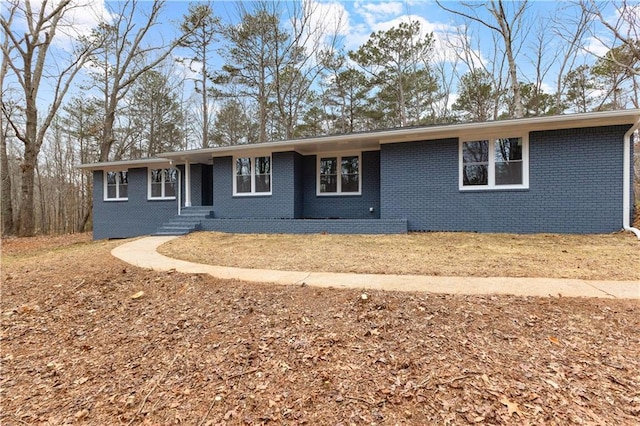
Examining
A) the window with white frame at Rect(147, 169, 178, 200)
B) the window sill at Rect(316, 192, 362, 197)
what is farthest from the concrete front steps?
the window sill at Rect(316, 192, 362, 197)

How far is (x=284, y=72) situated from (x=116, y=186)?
36.8 ft

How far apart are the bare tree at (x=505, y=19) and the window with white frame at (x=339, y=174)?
9.95 meters

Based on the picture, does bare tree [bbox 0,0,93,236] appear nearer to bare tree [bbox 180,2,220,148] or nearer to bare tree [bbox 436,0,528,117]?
bare tree [bbox 180,2,220,148]

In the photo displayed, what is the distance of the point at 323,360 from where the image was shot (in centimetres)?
256

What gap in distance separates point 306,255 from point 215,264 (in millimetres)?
1757

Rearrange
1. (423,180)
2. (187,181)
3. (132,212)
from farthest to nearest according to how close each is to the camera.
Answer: (132,212) → (187,181) → (423,180)

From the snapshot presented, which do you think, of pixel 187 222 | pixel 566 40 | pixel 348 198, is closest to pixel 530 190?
pixel 348 198

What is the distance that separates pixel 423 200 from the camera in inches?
348

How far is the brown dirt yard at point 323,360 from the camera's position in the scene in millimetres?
2061

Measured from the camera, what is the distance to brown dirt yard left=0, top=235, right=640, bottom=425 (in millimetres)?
2061

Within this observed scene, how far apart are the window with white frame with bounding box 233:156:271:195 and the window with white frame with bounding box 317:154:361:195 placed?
73.8 inches

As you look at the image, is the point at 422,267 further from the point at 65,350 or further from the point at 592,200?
the point at 592,200

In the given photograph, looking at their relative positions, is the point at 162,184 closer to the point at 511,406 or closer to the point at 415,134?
the point at 415,134

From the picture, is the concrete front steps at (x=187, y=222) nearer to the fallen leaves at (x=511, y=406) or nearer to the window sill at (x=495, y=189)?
the window sill at (x=495, y=189)
